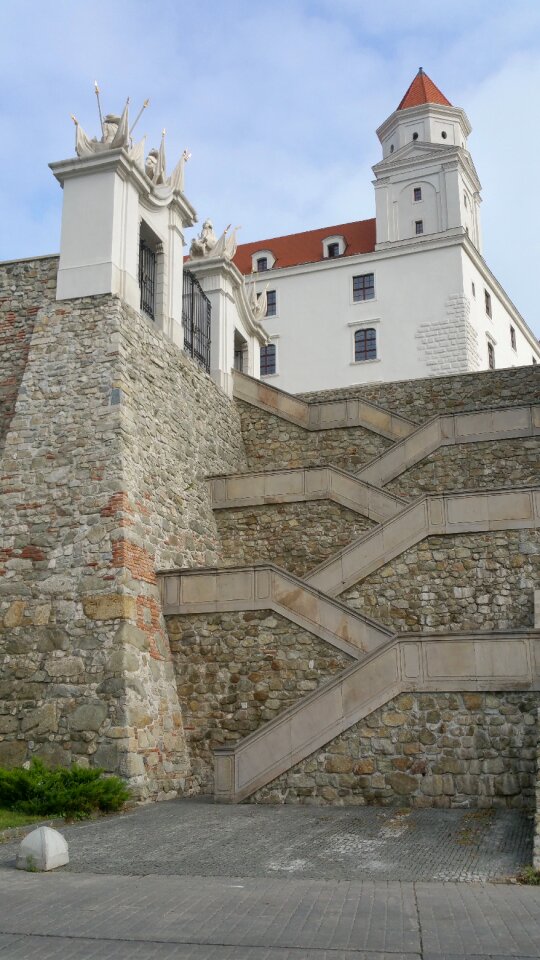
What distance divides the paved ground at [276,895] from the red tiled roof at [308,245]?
1540 inches

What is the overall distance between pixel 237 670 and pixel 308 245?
123 ft

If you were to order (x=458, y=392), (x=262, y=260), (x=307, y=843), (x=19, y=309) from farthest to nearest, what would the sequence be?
(x=262, y=260) → (x=458, y=392) → (x=19, y=309) → (x=307, y=843)

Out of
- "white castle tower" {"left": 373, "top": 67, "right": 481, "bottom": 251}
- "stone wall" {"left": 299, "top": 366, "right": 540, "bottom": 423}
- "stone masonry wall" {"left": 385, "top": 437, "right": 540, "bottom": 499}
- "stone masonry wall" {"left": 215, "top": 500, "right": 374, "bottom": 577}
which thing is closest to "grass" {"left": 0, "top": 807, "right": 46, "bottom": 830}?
"stone masonry wall" {"left": 215, "top": 500, "right": 374, "bottom": 577}

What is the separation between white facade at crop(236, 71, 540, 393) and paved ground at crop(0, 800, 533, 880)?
3172 centimetres

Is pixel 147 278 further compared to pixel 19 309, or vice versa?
pixel 147 278

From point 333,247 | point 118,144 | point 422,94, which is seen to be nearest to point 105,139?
point 118,144

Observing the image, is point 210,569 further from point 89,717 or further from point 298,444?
point 298,444

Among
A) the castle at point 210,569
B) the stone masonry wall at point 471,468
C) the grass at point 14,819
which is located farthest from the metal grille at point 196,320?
the grass at point 14,819

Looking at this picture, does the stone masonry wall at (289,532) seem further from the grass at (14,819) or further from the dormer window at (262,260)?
the dormer window at (262,260)

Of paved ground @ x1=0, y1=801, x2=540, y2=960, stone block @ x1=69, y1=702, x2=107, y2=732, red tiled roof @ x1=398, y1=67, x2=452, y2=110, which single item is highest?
red tiled roof @ x1=398, y1=67, x2=452, y2=110

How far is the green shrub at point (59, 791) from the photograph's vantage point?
11.8 metres

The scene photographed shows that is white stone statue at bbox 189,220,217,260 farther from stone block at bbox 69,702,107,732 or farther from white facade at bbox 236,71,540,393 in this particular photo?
white facade at bbox 236,71,540,393

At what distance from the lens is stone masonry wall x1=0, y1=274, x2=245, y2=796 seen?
13.9 meters

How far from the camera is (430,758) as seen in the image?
1249 centimetres
